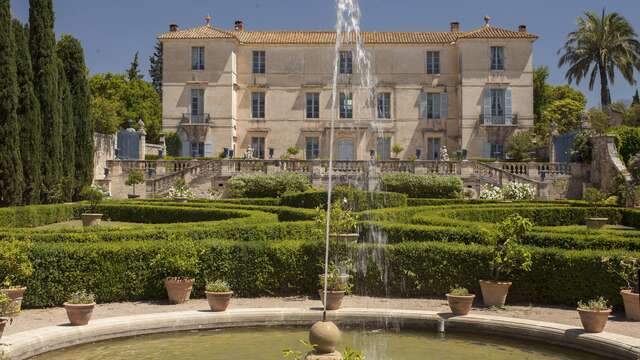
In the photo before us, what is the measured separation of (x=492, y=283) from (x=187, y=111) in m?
35.2

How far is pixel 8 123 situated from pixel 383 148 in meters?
27.3

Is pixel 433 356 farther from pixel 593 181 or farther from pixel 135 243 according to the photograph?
pixel 593 181

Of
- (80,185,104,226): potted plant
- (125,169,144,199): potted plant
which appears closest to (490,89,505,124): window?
(125,169,144,199): potted plant

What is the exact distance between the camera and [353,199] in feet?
64.3

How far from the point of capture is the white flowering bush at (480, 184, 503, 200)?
27969 millimetres

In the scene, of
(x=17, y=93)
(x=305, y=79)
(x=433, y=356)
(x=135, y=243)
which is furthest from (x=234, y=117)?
(x=433, y=356)

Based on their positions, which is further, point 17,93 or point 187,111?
point 187,111

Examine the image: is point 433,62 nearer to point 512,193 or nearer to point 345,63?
point 345,63

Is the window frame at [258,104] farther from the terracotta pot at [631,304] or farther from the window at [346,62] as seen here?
the terracotta pot at [631,304]

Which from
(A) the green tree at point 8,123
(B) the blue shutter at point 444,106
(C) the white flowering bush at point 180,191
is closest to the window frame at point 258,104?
(B) the blue shutter at point 444,106

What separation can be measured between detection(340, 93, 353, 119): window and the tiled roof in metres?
3.94

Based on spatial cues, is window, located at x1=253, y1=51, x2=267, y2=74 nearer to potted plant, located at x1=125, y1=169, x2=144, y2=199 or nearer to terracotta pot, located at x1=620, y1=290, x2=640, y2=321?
potted plant, located at x1=125, y1=169, x2=144, y2=199

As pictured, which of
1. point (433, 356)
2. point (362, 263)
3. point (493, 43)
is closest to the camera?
point (433, 356)

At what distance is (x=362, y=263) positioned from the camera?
1240cm
